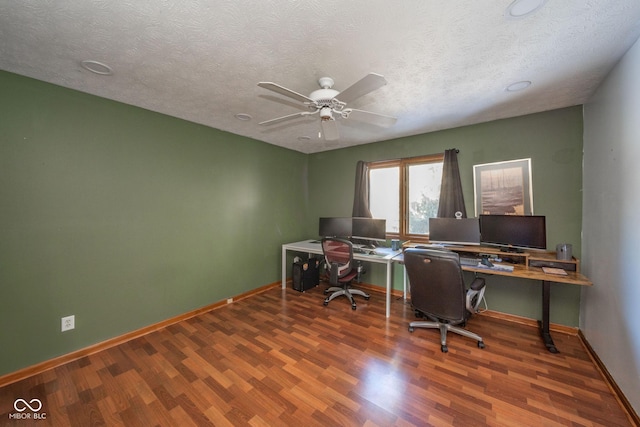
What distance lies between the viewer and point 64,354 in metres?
2.17

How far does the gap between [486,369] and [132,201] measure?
3842 mm

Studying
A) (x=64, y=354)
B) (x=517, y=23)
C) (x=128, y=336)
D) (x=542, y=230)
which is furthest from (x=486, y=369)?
(x=64, y=354)

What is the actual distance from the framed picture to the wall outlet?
4.61m

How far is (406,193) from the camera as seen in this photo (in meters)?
3.80

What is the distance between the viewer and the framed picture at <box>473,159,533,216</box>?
2.82 meters

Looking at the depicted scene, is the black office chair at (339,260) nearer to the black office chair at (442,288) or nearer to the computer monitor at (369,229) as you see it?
the computer monitor at (369,229)

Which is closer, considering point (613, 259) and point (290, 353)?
point (613, 259)

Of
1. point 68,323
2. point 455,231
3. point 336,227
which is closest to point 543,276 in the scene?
point 455,231

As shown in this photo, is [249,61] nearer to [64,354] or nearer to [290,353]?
[290,353]

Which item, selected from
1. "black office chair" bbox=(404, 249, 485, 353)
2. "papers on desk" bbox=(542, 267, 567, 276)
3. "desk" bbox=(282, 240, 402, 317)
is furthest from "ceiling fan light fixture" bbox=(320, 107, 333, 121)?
"papers on desk" bbox=(542, 267, 567, 276)

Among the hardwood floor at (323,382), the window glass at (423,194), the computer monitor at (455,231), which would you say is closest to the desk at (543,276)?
the hardwood floor at (323,382)

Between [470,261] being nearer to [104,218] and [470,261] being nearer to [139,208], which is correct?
[139,208]

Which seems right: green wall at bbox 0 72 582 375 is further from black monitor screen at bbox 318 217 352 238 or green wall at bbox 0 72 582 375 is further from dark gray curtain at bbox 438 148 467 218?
black monitor screen at bbox 318 217 352 238

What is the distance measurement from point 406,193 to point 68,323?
428 cm
